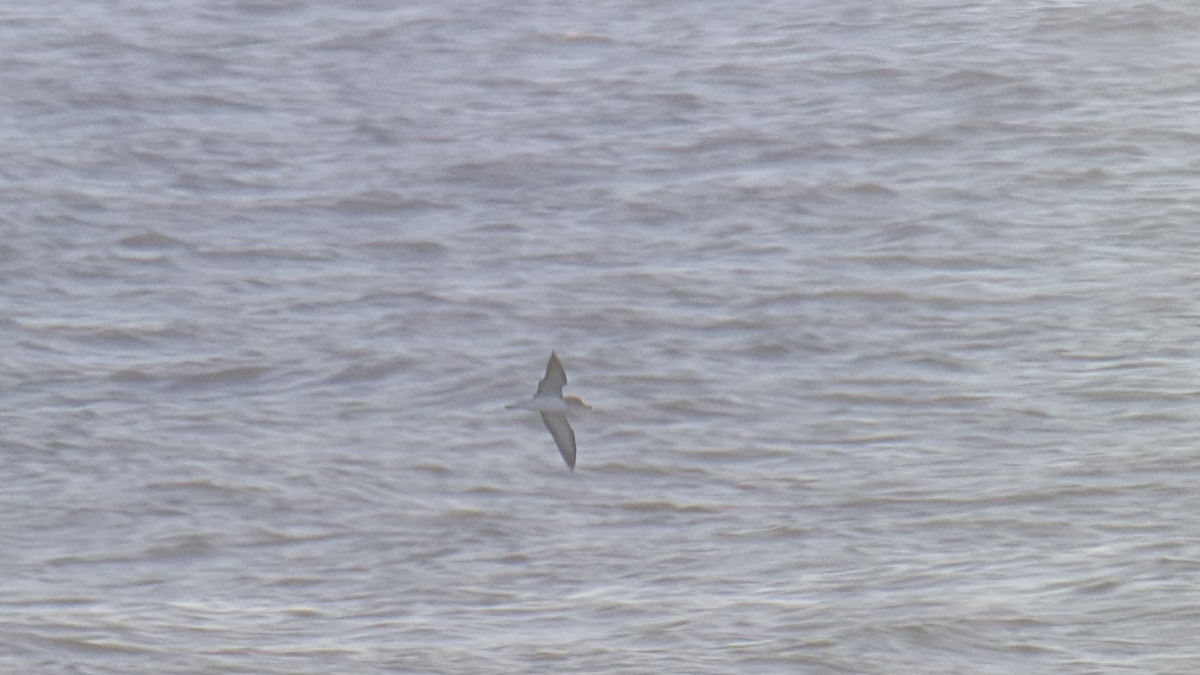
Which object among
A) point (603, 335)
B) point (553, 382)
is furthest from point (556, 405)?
point (603, 335)

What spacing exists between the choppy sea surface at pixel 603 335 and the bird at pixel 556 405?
579 mm

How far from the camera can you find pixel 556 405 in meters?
5.55

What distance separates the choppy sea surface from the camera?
241 inches

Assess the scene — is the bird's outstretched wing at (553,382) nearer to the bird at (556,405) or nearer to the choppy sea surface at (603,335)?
the bird at (556,405)

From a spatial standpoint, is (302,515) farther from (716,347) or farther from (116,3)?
(116,3)

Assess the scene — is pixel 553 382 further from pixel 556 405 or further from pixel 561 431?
pixel 561 431

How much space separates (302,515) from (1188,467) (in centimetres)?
278

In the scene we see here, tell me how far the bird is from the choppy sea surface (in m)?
0.58

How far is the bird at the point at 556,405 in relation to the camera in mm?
5395

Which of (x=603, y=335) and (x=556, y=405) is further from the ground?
(x=556, y=405)

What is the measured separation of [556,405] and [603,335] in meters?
2.46

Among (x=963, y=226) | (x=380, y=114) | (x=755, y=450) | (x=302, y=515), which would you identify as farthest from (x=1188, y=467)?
(x=380, y=114)

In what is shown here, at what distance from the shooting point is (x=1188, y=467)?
6.79 metres

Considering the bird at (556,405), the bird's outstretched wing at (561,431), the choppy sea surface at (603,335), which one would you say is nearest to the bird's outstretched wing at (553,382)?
the bird at (556,405)
